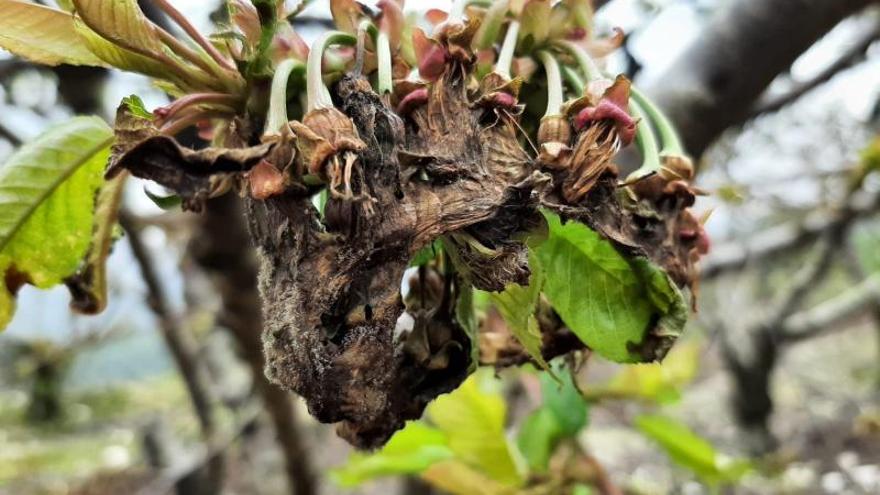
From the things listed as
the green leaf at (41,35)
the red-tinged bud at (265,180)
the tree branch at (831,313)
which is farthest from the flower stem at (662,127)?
the tree branch at (831,313)

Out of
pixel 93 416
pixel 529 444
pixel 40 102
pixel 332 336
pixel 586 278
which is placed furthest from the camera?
pixel 93 416

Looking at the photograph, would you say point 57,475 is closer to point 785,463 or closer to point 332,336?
point 785,463

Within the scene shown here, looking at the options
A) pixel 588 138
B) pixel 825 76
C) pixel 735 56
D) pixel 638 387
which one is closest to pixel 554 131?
pixel 588 138

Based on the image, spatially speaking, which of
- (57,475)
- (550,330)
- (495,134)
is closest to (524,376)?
(550,330)

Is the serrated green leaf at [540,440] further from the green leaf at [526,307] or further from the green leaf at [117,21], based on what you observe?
the green leaf at [117,21]

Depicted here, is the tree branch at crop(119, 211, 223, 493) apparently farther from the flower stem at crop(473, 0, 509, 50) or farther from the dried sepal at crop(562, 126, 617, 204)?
the dried sepal at crop(562, 126, 617, 204)

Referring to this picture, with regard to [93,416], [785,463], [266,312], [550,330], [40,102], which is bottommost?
[93,416]
